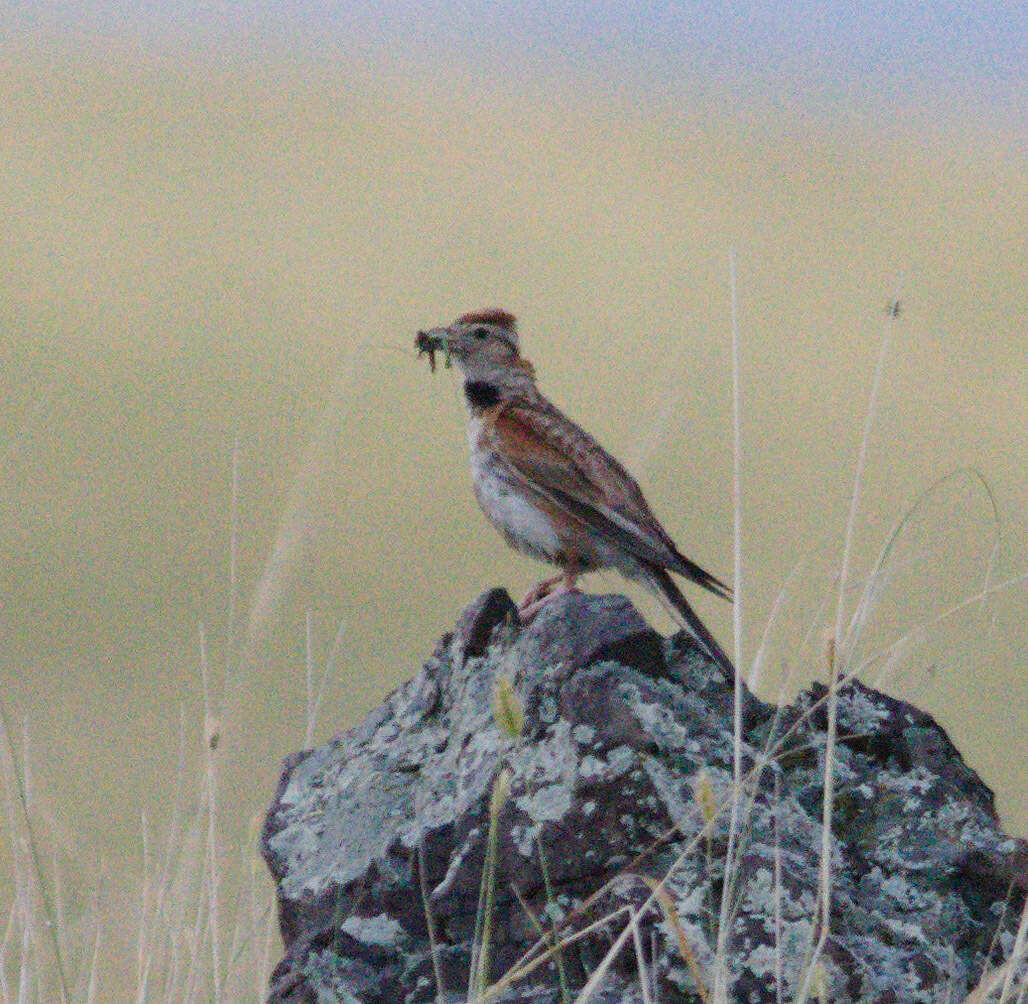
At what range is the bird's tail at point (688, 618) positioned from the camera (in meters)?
4.52

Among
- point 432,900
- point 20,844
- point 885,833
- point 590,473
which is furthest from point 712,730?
point 590,473

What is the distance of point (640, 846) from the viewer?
4.00 m

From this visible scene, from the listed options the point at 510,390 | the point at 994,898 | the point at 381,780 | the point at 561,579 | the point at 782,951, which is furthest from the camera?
the point at 510,390

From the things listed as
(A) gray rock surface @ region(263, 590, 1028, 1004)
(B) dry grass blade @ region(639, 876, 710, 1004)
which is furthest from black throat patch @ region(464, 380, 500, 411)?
(B) dry grass blade @ region(639, 876, 710, 1004)

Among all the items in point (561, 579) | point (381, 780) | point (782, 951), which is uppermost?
point (561, 579)

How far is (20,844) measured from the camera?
4723mm

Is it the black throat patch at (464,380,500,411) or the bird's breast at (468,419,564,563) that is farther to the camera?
the black throat patch at (464,380,500,411)

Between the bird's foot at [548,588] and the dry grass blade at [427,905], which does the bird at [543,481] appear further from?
the dry grass blade at [427,905]

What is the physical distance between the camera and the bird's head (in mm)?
6895

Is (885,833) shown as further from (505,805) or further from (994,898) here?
(505,805)

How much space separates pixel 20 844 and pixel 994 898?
2.16 meters

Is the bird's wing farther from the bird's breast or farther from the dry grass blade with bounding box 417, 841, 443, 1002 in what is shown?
the dry grass blade with bounding box 417, 841, 443, 1002

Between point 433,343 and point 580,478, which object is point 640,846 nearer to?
point 580,478

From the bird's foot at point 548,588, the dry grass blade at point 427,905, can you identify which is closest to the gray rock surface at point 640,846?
the dry grass blade at point 427,905
